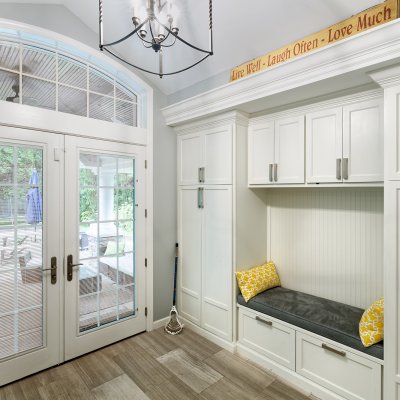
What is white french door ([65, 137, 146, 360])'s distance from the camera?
2.67m

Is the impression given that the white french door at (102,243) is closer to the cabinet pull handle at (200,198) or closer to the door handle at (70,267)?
the door handle at (70,267)

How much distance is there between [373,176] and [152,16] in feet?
6.16

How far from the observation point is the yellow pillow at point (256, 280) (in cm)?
275

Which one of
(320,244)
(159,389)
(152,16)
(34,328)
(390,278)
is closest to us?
(152,16)

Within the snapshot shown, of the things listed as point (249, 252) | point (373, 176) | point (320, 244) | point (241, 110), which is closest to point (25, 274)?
point (249, 252)

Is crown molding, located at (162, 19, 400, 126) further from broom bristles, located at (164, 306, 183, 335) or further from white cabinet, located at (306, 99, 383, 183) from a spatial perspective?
broom bristles, located at (164, 306, 183, 335)

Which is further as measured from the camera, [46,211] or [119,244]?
[119,244]

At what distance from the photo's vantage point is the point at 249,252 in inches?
117

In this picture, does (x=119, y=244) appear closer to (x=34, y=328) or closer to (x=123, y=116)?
(x=34, y=328)

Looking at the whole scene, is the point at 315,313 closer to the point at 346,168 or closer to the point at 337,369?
the point at 337,369

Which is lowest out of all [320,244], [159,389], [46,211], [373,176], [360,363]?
[159,389]

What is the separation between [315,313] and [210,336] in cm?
125

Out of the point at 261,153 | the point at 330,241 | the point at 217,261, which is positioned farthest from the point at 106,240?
the point at 330,241

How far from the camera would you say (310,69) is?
207cm
